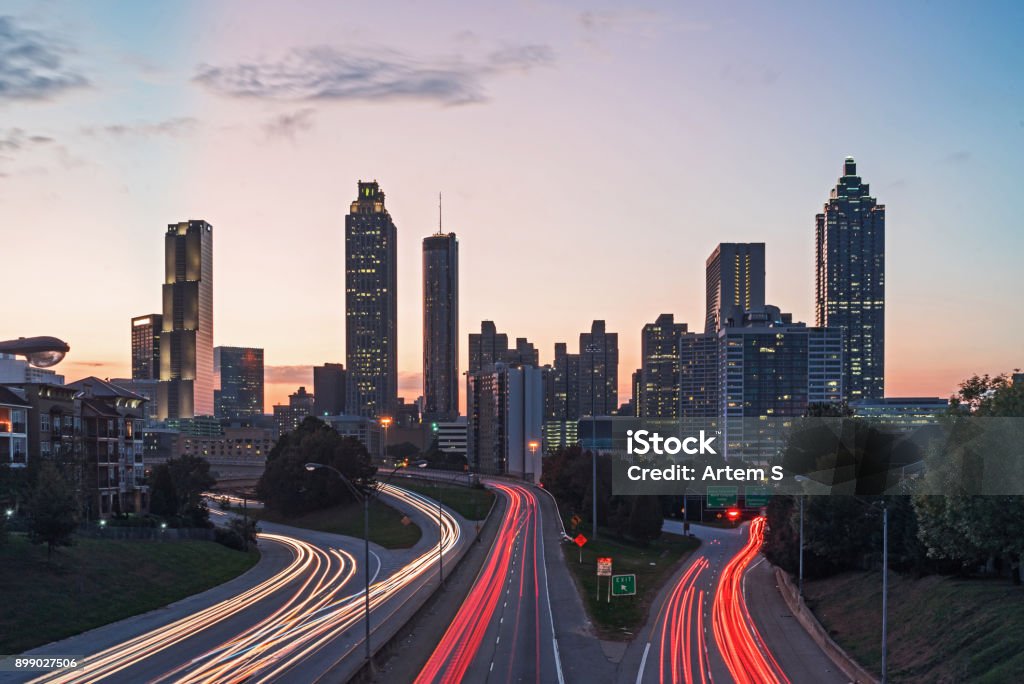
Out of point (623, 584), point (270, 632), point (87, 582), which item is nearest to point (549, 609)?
point (623, 584)

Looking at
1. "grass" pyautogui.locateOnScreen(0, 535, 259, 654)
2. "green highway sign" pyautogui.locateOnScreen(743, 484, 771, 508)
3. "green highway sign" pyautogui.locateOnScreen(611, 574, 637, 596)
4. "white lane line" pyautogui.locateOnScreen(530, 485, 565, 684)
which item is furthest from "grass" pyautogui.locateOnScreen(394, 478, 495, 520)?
"green highway sign" pyautogui.locateOnScreen(611, 574, 637, 596)

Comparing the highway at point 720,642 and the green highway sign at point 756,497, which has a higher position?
the green highway sign at point 756,497

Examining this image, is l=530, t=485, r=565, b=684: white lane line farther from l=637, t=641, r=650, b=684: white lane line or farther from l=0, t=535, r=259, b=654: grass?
l=0, t=535, r=259, b=654: grass

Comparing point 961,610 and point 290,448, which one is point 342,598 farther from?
point 290,448

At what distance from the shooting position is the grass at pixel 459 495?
122m

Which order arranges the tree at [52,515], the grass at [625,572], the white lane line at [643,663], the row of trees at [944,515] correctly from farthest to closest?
1. the tree at [52,515]
2. the grass at [625,572]
3. the white lane line at [643,663]
4. the row of trees at [944,515]

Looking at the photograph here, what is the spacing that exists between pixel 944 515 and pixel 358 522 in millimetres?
87975

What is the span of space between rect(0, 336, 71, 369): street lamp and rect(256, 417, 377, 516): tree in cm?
3397

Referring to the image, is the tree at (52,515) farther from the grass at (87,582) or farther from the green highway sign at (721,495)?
the green highway sign at (721,495)

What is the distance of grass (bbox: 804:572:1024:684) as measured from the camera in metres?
38.3

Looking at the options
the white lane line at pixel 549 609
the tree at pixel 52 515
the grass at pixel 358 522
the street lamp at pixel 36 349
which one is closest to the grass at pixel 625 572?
the white lane line at pixel 549 609

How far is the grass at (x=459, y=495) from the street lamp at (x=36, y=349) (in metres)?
53.0

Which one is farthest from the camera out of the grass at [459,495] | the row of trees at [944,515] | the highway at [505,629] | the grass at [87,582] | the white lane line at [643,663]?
the grass at [459,495]

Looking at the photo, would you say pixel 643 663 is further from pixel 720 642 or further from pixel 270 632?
pixel 270 632
